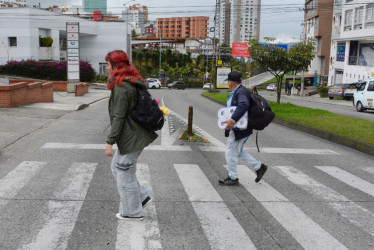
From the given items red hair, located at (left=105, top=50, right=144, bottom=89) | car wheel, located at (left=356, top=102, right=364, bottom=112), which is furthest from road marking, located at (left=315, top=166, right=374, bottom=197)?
car wheel, located at (left=356, top=102, right=364, bottom=112)

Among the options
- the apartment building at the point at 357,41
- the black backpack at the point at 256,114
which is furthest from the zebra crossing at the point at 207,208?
the apartment building at the point at 357,41

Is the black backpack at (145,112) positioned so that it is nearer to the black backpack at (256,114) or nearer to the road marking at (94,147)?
the black backpack at (256,114)

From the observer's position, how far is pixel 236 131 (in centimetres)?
620

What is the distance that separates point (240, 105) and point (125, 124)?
2103 mm

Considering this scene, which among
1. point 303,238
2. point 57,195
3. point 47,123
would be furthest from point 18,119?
point 303,238

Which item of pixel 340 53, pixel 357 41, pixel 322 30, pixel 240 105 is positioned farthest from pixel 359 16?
pixel 240 105

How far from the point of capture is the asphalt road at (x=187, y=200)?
427cm

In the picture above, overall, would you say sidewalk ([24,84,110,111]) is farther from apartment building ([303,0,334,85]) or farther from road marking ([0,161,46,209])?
apartment building ([303,0,334,85])

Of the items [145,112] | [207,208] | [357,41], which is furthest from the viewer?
[357,41]

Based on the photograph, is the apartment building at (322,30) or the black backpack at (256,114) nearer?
the black backpack at (256,114)

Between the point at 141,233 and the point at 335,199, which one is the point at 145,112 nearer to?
the point at 141,233

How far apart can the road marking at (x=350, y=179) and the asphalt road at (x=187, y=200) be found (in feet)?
0.06

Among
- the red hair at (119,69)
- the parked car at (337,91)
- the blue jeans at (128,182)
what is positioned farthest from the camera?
the parked car at (337,91)

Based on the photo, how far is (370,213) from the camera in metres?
5.29
